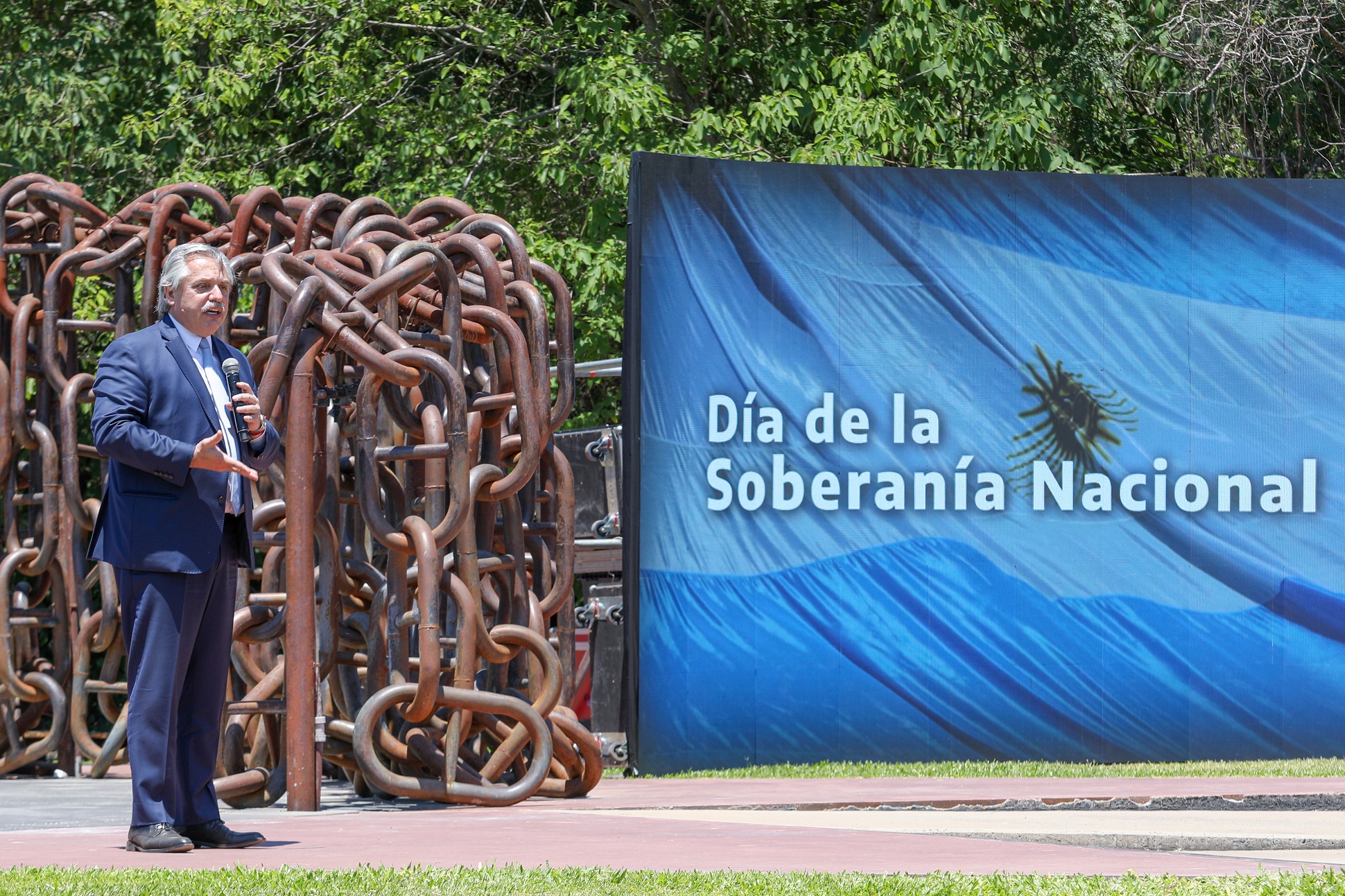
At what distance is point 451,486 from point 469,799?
1257 mm

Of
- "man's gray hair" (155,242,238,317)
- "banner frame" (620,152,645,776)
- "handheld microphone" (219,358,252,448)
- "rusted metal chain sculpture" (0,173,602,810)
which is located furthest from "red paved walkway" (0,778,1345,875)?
"banner frame" (620,152,645,776)

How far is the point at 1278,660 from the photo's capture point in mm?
10695

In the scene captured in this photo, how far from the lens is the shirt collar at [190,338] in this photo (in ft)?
18.7

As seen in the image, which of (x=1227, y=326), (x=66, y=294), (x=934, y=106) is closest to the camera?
(x=66, y=294)

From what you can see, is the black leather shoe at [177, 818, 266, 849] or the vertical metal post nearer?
the black leather shoe at [177, 818, 266, 849]

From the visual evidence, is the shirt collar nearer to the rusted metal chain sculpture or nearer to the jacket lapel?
the jacket lapel

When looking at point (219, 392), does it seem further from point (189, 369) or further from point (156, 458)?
point (156, 458)

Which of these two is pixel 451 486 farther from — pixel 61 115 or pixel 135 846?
pixel 61 115

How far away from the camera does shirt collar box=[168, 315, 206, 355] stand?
5703 mm

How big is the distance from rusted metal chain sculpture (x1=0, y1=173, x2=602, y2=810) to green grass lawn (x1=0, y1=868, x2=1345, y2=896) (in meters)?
2.25

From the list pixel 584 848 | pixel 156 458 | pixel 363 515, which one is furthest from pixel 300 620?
pixel 584 848

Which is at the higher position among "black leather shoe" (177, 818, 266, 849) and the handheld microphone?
the handheld microphone

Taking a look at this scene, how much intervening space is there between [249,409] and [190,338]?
0.35m

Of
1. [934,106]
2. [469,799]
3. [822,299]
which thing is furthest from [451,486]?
A: [934,106]
